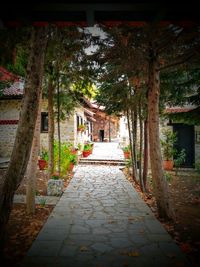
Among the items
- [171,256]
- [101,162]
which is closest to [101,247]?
[171,256]

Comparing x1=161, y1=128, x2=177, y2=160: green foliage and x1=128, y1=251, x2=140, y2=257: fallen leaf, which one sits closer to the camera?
x1=128, y1=251, x2=140, y2=257: fallen leaf

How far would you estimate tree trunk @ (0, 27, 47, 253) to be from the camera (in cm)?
390

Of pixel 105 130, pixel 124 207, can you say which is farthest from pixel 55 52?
pixel 105 130

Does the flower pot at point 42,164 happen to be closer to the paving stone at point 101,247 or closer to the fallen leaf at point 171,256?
the paving stone at point 101,247

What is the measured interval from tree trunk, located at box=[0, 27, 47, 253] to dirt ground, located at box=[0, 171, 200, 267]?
2.61ft

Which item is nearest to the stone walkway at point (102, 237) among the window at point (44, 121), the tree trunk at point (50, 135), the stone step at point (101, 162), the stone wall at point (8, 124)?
the tree trunk at point (50, 135)

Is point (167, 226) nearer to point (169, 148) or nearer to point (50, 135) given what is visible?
point (50, 135)

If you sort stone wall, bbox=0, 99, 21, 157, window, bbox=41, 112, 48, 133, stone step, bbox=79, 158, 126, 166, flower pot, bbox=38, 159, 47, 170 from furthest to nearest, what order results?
window, bbox=41, 112, 48, 133 < stone wall, bbox=0, 99, 21, 157 < stone step, bbox=79, 158, 126, 166 < flower pot, bbox=38, 159, 47, 170

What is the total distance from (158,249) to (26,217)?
131 inches

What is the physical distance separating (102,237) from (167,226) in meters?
1.63

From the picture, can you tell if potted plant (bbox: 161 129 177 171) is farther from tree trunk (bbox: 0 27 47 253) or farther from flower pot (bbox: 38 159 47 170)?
tree trunk (bbox: 0 27 47 253)

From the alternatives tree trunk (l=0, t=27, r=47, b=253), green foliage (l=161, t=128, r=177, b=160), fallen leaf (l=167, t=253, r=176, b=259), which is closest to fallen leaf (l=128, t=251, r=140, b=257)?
fallen leaf (l=167, t=253, r=176, b=259)

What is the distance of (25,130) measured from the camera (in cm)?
405

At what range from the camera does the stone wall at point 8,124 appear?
18.2 metres
